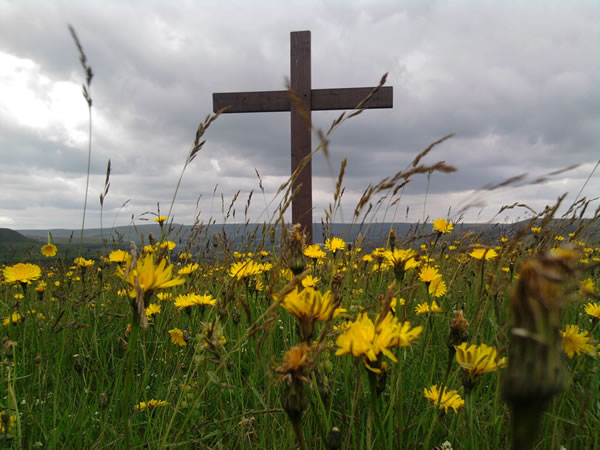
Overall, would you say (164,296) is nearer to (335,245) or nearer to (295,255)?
(335,245)

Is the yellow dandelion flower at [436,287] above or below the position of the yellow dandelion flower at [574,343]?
above

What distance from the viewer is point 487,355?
996 mm

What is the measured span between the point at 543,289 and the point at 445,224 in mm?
1905

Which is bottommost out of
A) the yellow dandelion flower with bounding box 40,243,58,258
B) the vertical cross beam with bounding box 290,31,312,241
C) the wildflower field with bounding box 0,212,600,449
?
the wildflower field with bounding box 0,212,600,449

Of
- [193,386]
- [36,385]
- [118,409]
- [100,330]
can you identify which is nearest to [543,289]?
[193,386]

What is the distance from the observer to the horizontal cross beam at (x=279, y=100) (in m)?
5.80

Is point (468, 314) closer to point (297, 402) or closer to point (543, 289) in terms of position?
point (297, 402)

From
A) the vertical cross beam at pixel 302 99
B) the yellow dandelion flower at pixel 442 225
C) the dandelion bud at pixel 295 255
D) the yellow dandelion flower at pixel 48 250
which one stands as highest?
the vertical cross beam at pixel 302 99

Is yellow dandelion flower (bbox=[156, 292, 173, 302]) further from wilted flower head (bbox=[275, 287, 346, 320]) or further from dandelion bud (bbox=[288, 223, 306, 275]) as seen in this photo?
wilted flower head (bbox=[275, 287, 346, 320])

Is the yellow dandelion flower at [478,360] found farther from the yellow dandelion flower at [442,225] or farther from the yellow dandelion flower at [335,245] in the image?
the yellow dandelion flower at [335,245]

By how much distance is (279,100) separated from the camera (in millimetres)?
6000

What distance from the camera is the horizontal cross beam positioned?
580 cm

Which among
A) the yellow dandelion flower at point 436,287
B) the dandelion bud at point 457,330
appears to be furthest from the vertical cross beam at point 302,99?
the dandelion bud at point 457,330

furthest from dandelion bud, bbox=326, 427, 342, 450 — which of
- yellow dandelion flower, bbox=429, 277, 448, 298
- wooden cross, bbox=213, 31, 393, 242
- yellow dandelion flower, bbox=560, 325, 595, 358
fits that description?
wooden cross, bbox=213, 31, 393, 242
